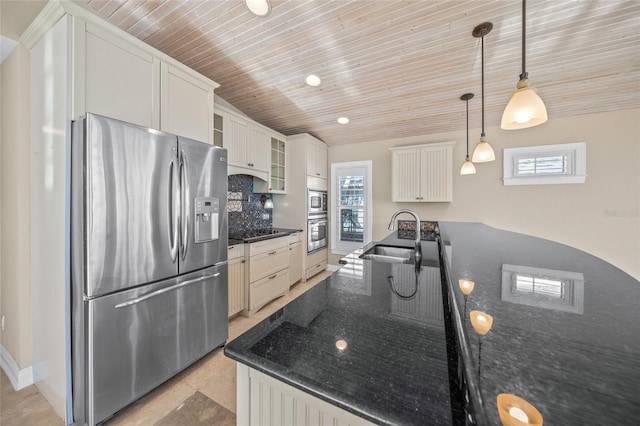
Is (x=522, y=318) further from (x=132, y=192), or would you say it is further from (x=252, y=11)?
(x=252, y=11)

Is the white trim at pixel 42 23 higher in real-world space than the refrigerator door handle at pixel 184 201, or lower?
higher

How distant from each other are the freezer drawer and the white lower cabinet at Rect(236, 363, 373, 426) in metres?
1.18

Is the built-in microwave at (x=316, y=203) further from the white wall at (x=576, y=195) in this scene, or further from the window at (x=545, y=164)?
the window at (x=545, y=164)

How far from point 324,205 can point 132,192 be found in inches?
123

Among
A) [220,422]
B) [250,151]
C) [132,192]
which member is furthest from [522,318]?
[250,151]

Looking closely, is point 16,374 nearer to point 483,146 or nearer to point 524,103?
point 524,103

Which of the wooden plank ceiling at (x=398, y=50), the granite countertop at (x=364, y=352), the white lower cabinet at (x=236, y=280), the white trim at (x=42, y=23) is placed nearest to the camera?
the granite countertop at (x=364, y=352)

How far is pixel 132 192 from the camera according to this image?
1.46 m

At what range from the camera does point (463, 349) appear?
0.49 meters

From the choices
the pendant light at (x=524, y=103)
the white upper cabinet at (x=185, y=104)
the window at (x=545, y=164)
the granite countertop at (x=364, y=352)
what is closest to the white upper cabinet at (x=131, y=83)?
the white upper cabinet at (x=185, y=104)

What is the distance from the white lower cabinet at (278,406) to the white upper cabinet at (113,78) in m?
1.77

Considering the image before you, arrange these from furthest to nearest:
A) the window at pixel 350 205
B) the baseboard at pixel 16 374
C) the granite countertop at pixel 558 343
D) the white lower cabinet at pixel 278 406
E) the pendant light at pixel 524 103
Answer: the window at pixel 350 205
the baseboard at pixel 16 374
the pendant light at pixel 524 103
the white lower cabinet at pixel 278 406
the granite countertop at pixel 558 343

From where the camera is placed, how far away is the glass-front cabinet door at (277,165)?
11.6ft

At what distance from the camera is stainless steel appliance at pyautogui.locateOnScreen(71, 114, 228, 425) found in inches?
52.1
